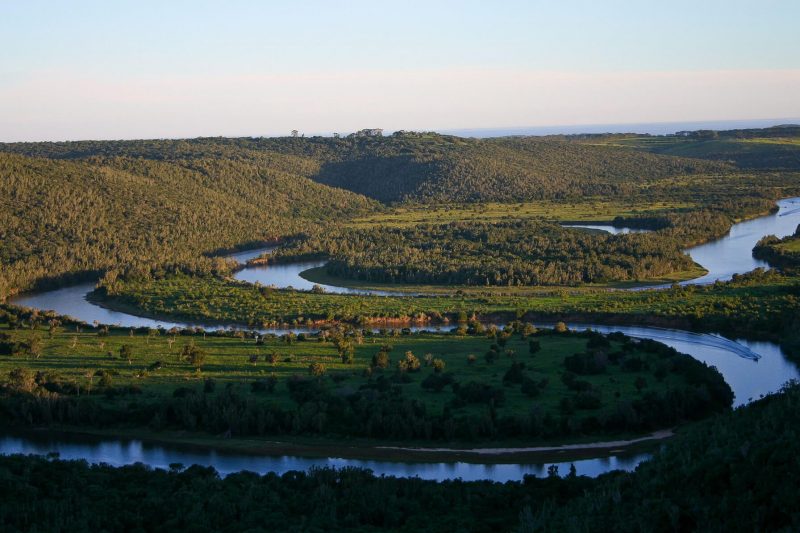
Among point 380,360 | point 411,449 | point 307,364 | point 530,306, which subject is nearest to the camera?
point 411,449

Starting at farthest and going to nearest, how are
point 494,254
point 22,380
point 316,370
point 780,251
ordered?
point 494,254 → point 780,251 → point 316,370 → point 22,380

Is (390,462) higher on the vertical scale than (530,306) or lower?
lower

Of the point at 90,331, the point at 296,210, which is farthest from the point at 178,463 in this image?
the point at 296,210

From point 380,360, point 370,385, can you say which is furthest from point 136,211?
point 370,385

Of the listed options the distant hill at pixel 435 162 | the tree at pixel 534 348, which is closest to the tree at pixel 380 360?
the tree at pixel 534 348

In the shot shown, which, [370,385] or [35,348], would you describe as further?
[35,348]

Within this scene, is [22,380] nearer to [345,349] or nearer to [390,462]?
[345,349]

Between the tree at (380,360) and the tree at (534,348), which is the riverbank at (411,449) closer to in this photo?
the tree at (380,360)

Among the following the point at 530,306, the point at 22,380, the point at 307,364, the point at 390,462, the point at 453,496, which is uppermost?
the point at 22,380
